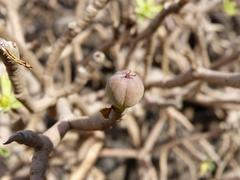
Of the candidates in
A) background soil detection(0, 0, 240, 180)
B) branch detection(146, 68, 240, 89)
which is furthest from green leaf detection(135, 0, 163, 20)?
branch detection(146, 68, 240, 89)

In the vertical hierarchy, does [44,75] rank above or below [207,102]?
above

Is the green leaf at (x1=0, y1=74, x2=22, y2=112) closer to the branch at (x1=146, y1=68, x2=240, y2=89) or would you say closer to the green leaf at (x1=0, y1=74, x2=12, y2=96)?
the green leaf at (x1=0, y1=74, x2=12, y2=96)

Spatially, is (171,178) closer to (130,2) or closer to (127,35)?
(127,35)

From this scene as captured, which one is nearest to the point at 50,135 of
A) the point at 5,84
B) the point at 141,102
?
the point at 5,84

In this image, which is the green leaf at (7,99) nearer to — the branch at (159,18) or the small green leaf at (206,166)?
the branch at (159,18)

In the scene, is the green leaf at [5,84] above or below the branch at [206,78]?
above

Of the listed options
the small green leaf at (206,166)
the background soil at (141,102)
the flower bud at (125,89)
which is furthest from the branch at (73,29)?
the small green leaf at (206,166)

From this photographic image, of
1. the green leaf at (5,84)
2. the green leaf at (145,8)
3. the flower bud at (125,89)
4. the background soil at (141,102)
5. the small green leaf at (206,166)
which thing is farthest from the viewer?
the small green leaf at (206,166)

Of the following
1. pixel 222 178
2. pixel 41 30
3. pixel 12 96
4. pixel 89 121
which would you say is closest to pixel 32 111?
pixel 12 96
